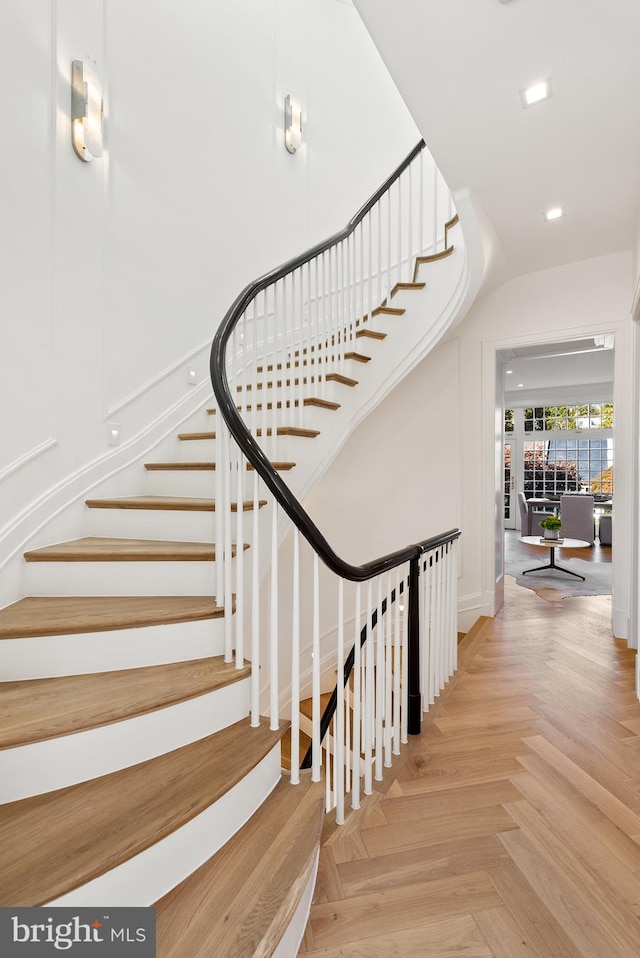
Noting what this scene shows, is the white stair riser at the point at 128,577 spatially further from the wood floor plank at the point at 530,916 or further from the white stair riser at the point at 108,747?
the wood floor plank at the point at 530,916

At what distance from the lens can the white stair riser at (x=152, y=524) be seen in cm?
220

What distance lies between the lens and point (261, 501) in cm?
229

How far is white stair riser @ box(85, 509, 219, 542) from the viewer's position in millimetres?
2195

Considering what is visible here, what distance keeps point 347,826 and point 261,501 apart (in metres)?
1.34

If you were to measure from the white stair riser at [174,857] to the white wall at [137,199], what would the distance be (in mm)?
1369

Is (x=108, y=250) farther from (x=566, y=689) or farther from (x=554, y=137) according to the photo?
(x=566, y=689)

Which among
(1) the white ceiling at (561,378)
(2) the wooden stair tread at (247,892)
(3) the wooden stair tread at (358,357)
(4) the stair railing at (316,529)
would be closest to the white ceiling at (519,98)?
(4) the stair railing at (316,529)

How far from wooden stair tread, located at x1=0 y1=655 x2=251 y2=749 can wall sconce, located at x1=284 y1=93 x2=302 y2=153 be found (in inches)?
162

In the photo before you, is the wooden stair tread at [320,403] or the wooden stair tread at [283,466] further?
the wooden stair tread at [320,403]

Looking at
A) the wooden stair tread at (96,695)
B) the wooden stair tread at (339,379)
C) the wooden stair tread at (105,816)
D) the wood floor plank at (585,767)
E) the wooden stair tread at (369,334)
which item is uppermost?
the wooden stair tread at (369,334)

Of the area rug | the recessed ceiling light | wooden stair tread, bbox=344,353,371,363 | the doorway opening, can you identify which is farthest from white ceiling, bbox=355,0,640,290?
the doorway opening

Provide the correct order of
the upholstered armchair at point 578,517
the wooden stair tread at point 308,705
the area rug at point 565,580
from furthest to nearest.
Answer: the upholstered armchair at point 578,517, the area rug at point 565,580, the wooden stair tread at point 308,705

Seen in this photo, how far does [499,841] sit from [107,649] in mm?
1482

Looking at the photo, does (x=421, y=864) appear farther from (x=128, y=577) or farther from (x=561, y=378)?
(x=561, y=378)
